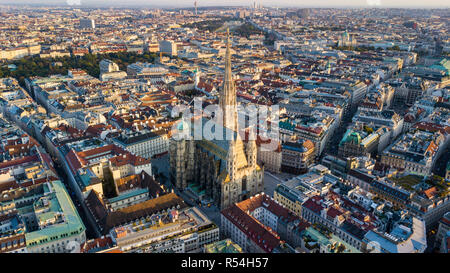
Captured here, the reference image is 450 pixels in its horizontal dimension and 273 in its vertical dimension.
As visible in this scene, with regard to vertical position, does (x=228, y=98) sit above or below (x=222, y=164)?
above

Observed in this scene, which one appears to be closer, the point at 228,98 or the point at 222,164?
the point at 222,164

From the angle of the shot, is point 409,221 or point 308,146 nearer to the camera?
point 409,221

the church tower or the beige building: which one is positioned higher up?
the church tower

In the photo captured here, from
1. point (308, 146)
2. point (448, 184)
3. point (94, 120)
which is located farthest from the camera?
point (94, 120)

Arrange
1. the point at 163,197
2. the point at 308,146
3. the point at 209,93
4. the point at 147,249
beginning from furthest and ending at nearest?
the point at 209,93
the point at 308,146
the point at 163,197
the point at 147,249

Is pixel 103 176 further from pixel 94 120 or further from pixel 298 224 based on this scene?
pixel 298 224

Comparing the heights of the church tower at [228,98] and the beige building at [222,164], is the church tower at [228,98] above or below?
above

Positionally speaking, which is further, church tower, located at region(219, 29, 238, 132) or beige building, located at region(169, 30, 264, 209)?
church tower, located at region(219, 29, 238, 132)

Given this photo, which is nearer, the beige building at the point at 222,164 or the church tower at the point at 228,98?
the beige building at the point at 222,164
